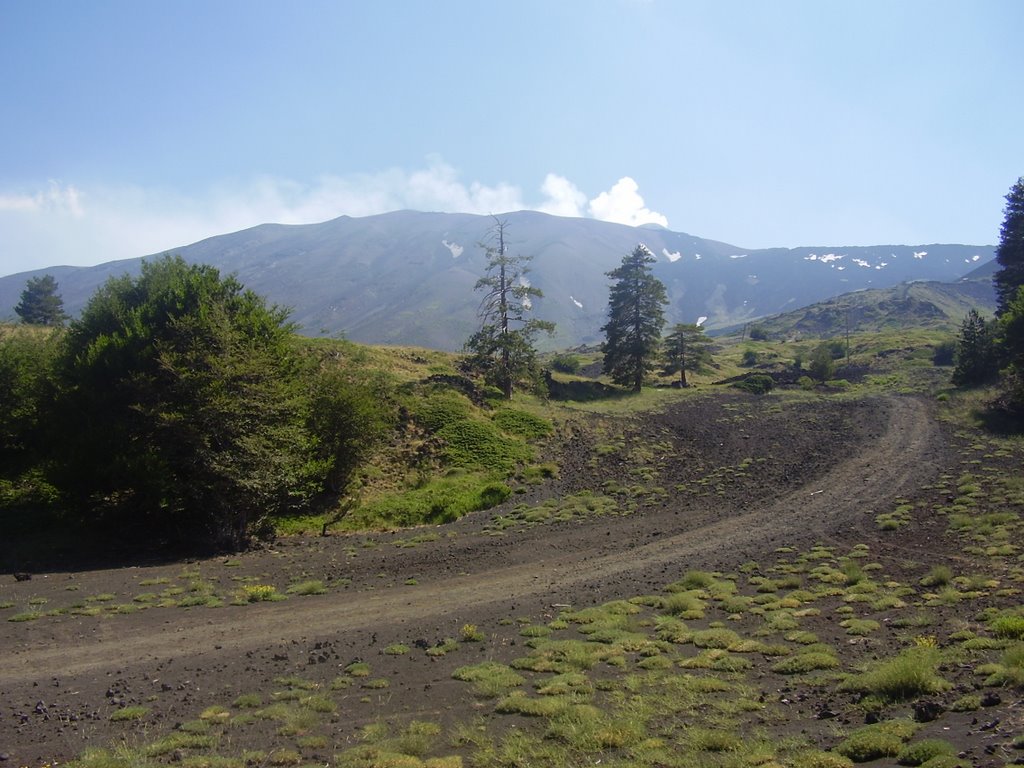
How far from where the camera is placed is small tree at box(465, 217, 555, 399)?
116 ft

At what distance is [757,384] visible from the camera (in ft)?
157

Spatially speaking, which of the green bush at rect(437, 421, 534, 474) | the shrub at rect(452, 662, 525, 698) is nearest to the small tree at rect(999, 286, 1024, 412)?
the green bush at rect(437, 421, 534, 474)

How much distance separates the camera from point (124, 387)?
64.4 ft

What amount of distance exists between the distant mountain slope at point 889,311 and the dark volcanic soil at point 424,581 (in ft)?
339

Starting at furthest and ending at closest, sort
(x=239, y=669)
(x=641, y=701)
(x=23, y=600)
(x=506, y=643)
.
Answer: (x=23, y=600)
(x=506, y=643)
(x=239, y=669)
(x=641, y=701)

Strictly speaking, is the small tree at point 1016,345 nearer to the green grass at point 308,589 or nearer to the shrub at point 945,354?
the shrub at point 945,354

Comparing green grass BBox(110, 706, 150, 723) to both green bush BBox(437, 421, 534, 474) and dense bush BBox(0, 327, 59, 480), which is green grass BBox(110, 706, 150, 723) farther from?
green bush BBox(437, 421, 534, 474)

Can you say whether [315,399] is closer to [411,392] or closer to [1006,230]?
[411,392]

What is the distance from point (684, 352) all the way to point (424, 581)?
40.5 metres

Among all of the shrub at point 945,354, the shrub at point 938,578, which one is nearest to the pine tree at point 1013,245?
the shrub at point 945,354

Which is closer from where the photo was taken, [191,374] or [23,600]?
[23,600]

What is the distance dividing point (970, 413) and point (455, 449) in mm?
27871

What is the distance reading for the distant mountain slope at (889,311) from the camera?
133 m

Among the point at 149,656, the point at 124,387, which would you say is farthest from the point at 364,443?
the point at 149,656
